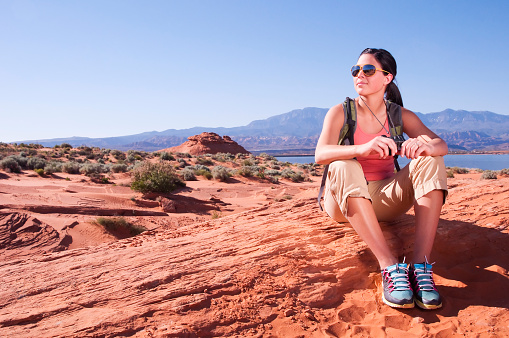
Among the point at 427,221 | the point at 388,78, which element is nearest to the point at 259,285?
the point at 427,221

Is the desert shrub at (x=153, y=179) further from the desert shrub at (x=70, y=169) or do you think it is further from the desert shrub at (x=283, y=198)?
the desert shrub at (x=70, y=169)

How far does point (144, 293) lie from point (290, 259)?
1223 millimetres

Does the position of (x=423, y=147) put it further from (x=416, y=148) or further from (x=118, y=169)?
Answer: (x=118, y=169)

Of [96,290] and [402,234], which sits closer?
[96,290]

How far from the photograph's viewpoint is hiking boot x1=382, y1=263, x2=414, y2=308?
239cm

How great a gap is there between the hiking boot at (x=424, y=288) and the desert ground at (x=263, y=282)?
81mm

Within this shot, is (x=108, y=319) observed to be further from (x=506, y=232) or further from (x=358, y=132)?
(x=506, y=232)

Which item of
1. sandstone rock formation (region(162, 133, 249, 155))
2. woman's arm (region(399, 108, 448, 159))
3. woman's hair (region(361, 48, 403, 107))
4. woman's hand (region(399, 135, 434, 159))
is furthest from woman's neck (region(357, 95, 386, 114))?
sandstone rock formation (region(162, 133, 249, 155))

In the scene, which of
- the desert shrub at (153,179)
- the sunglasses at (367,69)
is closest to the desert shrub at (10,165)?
the desert shrub at (153,179)

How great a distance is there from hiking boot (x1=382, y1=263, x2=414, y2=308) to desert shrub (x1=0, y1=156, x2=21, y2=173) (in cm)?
2023

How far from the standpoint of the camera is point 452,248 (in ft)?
10.7

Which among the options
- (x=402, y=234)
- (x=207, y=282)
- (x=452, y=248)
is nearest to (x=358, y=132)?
(x=402, y=234)

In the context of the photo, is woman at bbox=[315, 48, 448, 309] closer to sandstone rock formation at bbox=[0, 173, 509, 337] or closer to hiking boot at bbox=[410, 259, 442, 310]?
hiking boot at bbox=[410, 259, 442, 310]

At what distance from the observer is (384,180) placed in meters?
3.11
